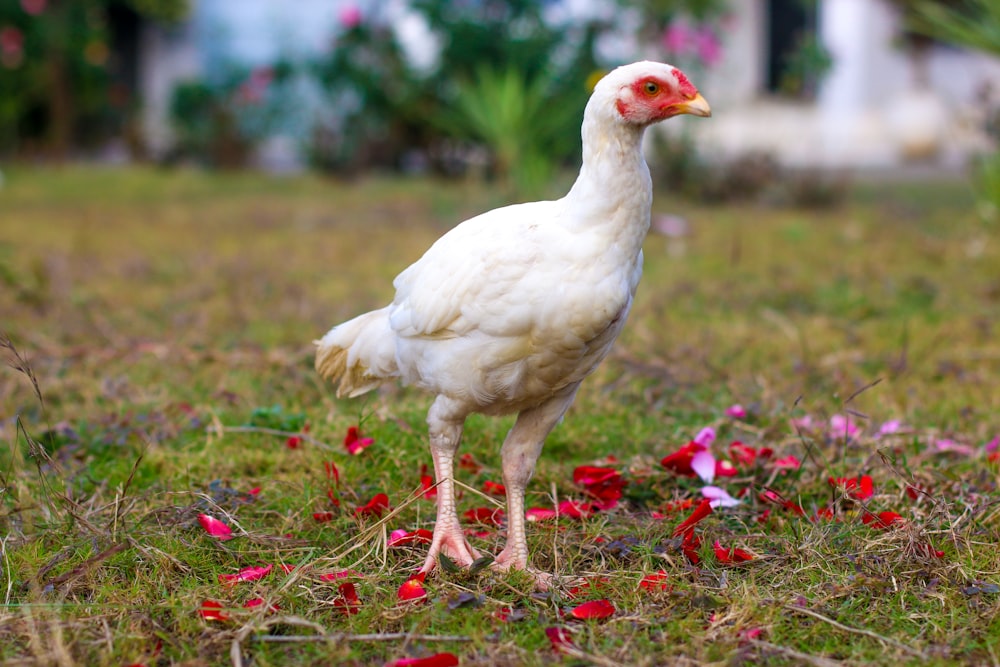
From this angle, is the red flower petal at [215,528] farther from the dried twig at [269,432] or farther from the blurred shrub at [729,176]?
the blurred shrub at [729,176]

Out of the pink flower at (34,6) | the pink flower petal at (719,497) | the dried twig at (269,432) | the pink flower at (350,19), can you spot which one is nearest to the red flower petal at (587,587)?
the pink flower petal at (719,497)

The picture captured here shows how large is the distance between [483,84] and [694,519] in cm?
540

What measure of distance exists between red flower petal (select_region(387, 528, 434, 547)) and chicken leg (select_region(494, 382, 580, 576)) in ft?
0.60

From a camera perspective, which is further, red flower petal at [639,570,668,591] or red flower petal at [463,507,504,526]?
red flower petal at [463,507,504,526]

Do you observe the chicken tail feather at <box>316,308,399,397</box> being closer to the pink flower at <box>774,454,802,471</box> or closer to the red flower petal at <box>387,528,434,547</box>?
the red flower petal at <box>387,528,434,547</box>

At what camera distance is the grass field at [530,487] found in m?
2.00

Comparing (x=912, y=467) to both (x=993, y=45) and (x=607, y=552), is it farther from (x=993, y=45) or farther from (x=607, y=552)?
(x=993, y=45)

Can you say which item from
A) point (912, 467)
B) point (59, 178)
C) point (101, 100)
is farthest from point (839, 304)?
point (101, 100)

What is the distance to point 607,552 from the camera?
7.81ft

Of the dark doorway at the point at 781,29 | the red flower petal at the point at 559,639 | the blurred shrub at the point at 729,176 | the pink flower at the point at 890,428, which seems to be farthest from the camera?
the dark doorway at the point at 781,29

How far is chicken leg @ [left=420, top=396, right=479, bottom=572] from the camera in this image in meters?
2.34

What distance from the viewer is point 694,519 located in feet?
7.80

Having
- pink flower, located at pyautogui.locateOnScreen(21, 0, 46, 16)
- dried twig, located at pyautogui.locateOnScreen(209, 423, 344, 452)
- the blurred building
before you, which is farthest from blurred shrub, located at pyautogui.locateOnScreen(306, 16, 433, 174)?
dried twig, located at pyautogui.locateOnScreen(209, 423, 344, 452)

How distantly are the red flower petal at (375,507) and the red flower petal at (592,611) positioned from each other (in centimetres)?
64
